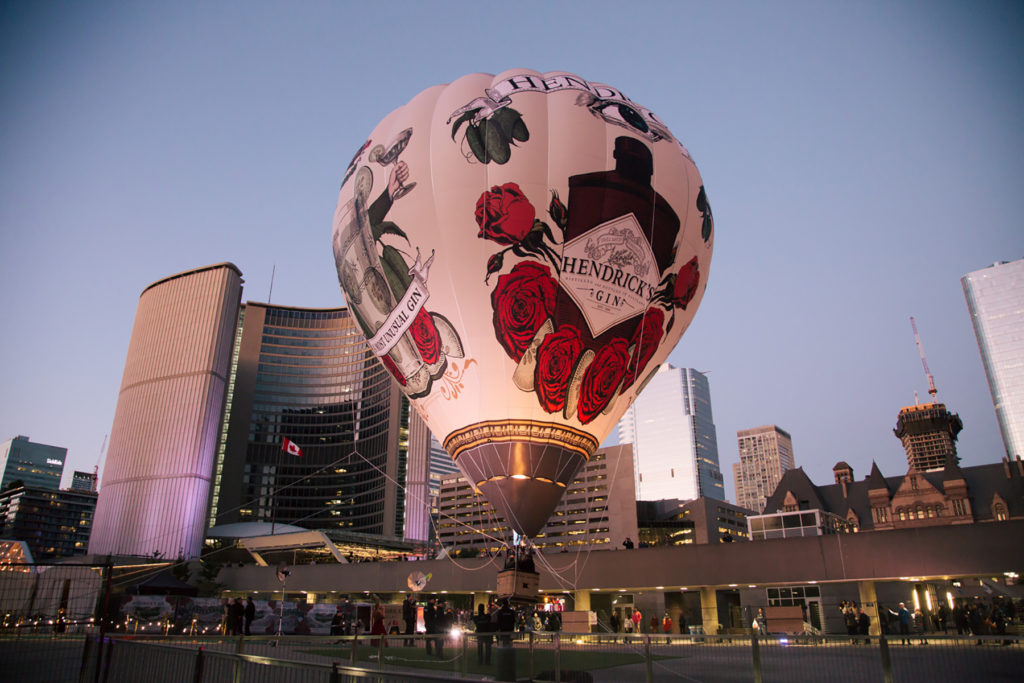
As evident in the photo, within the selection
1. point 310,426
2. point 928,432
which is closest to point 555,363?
point 310,426

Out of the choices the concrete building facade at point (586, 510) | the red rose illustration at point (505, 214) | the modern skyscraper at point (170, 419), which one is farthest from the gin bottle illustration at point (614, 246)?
the concrete building facade at point (586, 510)

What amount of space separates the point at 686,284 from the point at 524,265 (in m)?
5.32

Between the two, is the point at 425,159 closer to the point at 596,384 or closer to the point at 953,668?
the point at 596,384

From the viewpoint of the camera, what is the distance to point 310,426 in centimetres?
13200

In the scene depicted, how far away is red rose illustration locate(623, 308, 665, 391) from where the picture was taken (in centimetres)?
1827

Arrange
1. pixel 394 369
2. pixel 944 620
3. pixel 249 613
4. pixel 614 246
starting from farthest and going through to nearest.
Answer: pixel 944 620, pixel 249 613, pixel 394 369, pixel 614 246

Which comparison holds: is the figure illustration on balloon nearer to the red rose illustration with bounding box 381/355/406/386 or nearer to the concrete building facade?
the red rose illustration with bounding box 381/355/406/386

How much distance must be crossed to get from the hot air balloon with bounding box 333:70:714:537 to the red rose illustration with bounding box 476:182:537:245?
3 cm

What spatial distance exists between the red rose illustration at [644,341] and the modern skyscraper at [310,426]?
106m

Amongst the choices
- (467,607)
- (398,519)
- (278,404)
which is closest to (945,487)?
(467,607)

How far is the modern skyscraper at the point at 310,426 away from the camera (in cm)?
12462

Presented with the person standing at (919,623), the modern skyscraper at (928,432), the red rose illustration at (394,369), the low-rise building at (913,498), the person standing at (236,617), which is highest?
the modern skyscraper at (928,432)

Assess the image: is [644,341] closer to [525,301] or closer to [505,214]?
[525,301]

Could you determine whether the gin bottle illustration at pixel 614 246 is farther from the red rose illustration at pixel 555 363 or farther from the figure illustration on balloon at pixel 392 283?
the figure illustration on balloon at pixel 392 283
